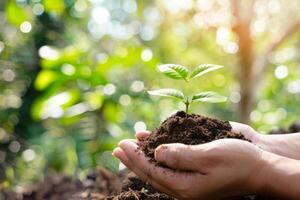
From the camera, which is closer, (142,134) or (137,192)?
(137,192)

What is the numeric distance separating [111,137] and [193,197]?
1792mm

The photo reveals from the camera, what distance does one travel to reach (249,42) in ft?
14.8

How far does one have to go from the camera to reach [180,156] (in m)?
1.06

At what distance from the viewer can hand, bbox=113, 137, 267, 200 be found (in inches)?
41.5

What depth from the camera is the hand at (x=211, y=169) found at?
1055mm

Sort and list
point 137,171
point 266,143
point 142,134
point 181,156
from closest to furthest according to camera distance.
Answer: point 181,156
point 137,171
point 142,134
point 266,143

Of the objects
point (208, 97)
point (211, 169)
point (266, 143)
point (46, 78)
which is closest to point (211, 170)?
point (211, 169)

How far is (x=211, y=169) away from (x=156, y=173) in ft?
0.39

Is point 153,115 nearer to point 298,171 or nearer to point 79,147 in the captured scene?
point 79,147

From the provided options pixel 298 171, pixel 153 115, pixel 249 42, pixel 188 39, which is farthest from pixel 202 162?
pixel 188 39

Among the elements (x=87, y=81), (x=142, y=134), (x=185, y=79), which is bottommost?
(x=142, y=134)

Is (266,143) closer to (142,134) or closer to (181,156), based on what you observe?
(142,134)

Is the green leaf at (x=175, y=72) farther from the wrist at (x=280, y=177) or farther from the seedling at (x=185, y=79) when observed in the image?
the wrist at (x=280, y=177)

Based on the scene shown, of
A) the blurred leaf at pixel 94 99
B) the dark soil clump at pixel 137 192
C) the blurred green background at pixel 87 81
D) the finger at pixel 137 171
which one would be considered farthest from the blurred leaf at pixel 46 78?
the finger at pixel 137 171
